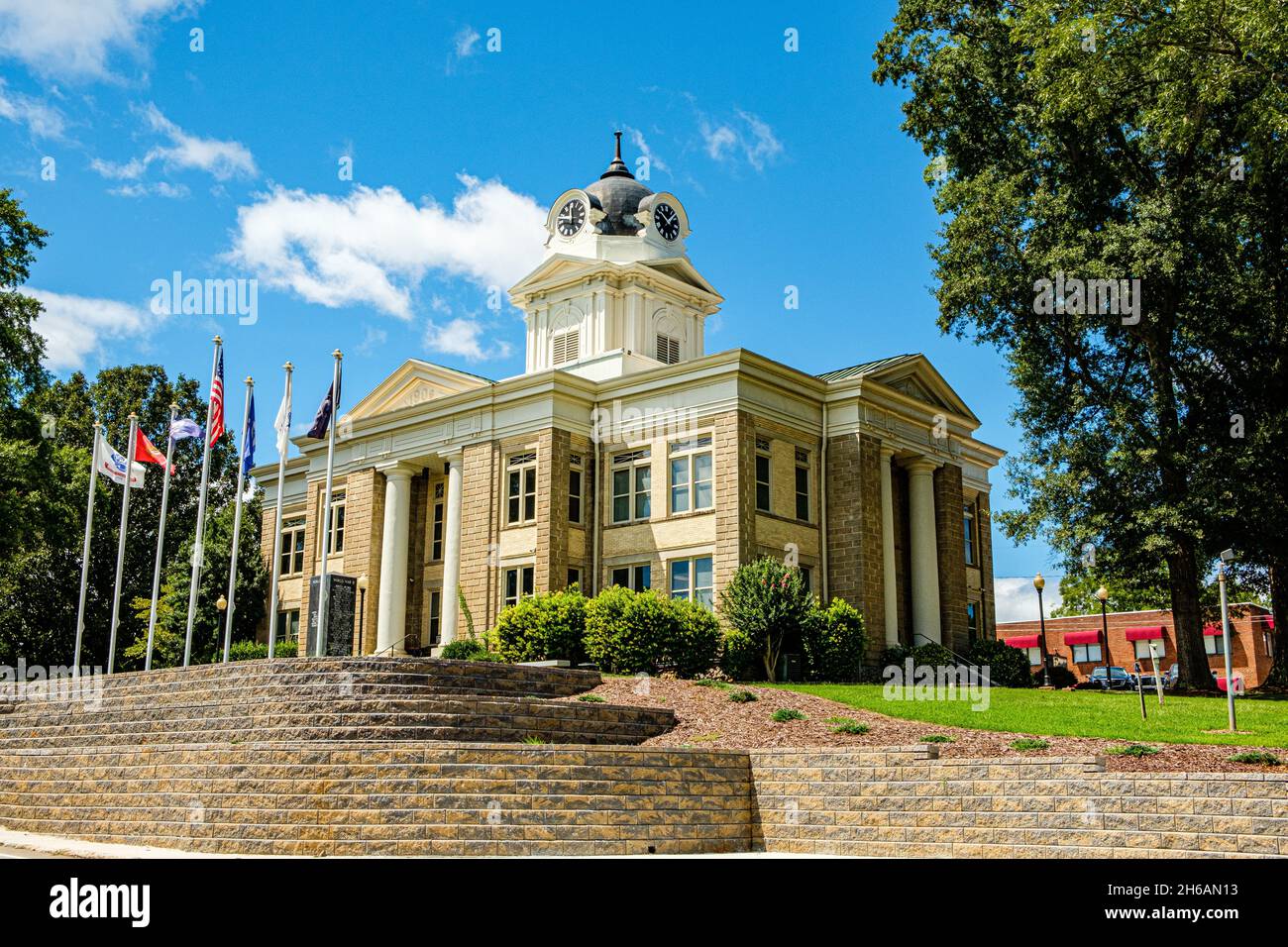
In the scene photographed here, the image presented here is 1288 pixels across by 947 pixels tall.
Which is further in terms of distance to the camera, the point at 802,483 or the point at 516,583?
the point at 802,483

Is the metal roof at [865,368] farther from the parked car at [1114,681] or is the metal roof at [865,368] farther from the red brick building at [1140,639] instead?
the red brick building at [1140,639]

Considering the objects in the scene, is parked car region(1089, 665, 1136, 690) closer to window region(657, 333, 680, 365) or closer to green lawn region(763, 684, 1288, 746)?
green lawn region(763, 684, 1288, 746)

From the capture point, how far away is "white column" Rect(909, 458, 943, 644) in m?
36.2

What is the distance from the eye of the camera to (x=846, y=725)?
20047mm

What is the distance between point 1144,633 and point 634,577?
144 ft

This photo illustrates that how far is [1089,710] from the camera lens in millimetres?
22156

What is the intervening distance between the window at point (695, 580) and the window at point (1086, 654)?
45537 mm

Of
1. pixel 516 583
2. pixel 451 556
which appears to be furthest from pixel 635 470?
pixel 451 556

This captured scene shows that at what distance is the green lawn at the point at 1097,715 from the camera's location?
1823cm

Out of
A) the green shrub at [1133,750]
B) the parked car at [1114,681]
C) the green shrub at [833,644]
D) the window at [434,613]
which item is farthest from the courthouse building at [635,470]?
the green shrub at [1133,750]

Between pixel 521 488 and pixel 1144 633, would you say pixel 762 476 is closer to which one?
pixel 521 488

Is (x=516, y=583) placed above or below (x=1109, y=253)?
below

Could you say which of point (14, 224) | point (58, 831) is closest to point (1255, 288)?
point (58, 831)

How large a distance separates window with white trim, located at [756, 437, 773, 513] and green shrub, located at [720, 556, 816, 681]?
8.61ft
